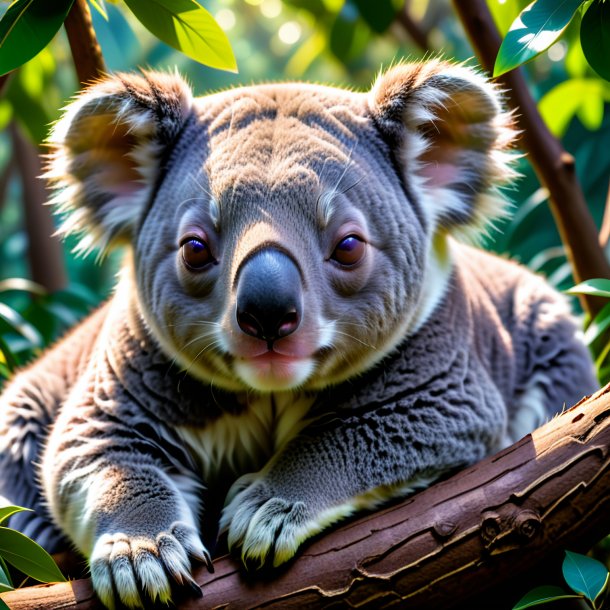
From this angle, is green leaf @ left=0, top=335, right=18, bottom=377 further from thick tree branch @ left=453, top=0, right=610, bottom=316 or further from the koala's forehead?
thick tree branch @ left=453, top=0, right=610, bottom=316

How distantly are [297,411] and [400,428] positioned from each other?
1.04 feet

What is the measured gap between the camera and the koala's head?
2.16m

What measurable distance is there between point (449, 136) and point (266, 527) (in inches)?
52.4

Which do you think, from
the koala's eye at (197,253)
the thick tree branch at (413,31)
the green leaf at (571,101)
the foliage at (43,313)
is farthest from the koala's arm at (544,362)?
the foliage at (43,313)

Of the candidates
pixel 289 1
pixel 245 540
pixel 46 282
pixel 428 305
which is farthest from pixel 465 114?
pixel 46 282

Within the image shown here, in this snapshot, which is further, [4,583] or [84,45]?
[84,45]

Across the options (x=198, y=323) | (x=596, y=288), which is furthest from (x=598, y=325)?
(x=198, y=323)

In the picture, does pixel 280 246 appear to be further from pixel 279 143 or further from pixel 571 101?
pixel 571 101

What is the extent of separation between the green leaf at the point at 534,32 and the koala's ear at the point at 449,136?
0.43 meters

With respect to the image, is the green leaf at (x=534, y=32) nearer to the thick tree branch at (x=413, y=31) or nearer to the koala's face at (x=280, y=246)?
the koala's face at (x=280, y=246)

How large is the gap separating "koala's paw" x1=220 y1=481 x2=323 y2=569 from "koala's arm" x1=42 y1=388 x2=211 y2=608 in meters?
0.11

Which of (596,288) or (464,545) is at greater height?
(596,288)

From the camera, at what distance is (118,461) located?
2396mm

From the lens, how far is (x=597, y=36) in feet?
6.60
